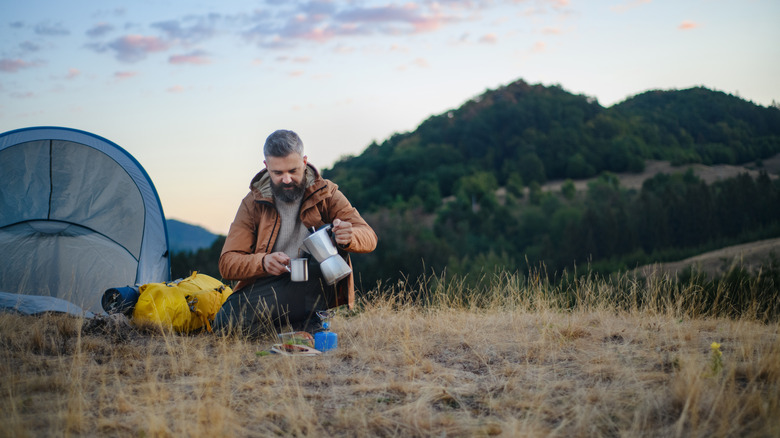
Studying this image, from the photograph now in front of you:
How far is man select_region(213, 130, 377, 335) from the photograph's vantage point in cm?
428

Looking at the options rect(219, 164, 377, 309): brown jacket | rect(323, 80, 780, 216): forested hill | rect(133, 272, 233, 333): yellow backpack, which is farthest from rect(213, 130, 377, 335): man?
rect(323, 80, 780, 216): forested hill

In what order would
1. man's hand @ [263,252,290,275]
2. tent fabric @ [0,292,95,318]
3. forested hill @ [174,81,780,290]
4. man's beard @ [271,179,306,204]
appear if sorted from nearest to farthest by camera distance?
man's hand @ [263,252,290,275] → man's beard @ [271,179,306,204] → tent fabric @ [0,292,95,318] → forested hill @ [174,81,780,290]

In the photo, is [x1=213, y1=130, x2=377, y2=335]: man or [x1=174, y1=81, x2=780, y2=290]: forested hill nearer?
[x1=213, y1=130, x2=377, y2=335]: man

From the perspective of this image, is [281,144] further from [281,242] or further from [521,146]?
[521,146]

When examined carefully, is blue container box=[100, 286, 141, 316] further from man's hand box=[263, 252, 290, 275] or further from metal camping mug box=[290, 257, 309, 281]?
metal camping mug box=[290, 257, 309, 281]

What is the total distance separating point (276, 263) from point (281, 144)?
2.80ft

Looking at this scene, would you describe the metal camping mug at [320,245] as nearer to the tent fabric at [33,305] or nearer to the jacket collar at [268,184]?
the jacket collar at [268,184]

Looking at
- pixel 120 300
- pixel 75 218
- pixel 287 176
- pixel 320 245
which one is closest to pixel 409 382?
pixel 320 245

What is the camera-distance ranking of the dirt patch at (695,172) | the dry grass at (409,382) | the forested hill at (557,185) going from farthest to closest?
the dirt patch at (695,172), the forested hill at (557,185), the dry grass at (409,382)

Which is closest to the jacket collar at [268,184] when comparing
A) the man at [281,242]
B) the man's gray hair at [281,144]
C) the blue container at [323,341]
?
the man at [281,242]

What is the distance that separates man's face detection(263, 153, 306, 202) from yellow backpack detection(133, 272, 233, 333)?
4.35 ft

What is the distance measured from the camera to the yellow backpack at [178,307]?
4.93 meters

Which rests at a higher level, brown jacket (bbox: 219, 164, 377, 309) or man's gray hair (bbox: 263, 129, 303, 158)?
man's gray hair (bbox: 263, 129, 303, 158)

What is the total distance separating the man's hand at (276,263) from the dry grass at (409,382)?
60cm
